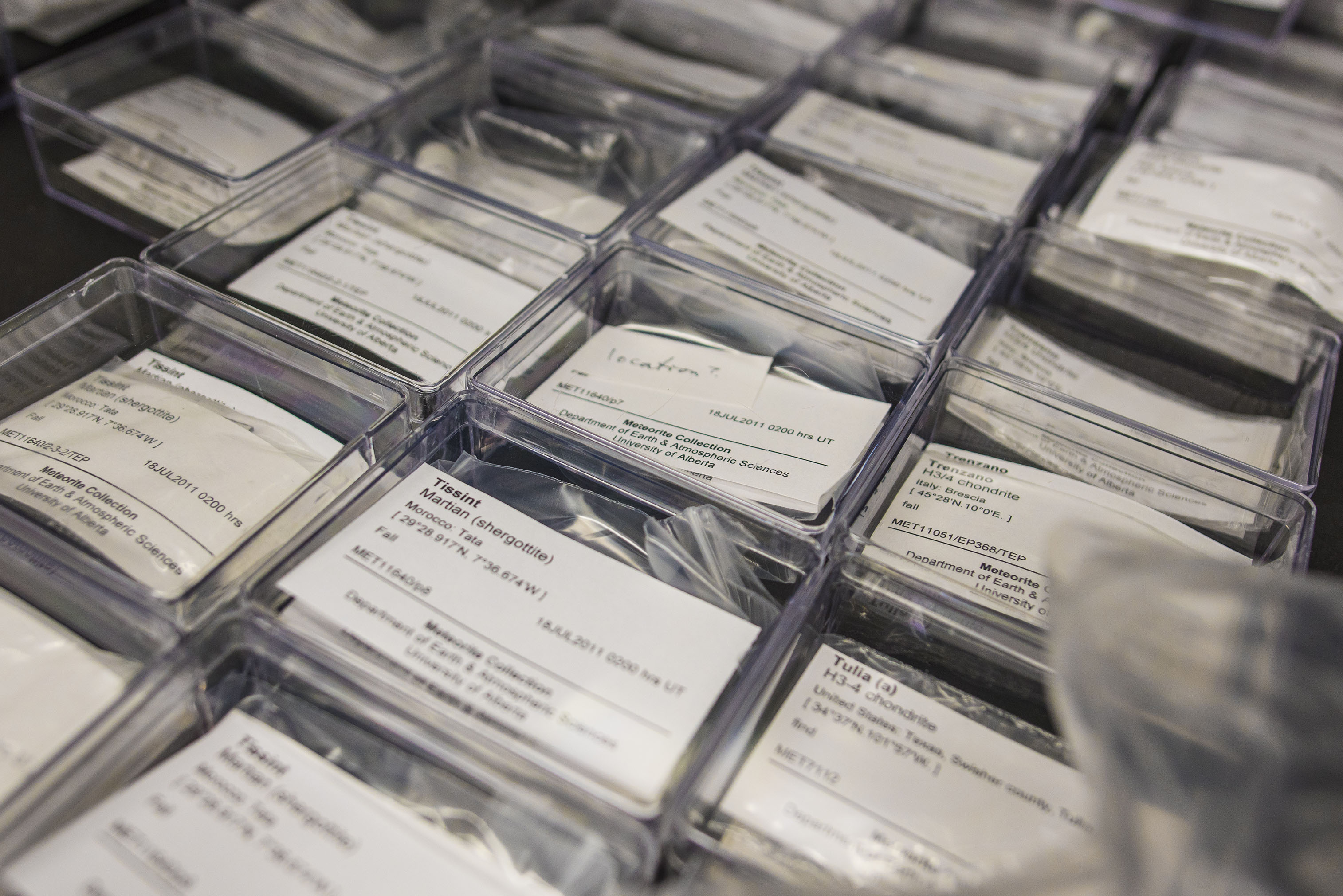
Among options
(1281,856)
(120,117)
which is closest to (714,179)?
(120,117)

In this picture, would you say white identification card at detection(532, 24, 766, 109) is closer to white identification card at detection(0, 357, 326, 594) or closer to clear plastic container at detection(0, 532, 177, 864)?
white identification card at detection(0, 357, 326, 594)

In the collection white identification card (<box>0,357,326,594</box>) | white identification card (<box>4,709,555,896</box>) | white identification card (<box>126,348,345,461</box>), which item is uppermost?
white identification card (<box>126,348,345,461</box>)

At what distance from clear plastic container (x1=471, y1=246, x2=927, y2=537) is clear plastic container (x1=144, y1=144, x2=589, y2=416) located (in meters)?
0.04

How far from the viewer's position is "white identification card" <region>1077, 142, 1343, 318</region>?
0.96 meters

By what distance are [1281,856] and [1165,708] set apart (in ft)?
0.23

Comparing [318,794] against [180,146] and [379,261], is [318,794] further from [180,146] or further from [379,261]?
[180,146]

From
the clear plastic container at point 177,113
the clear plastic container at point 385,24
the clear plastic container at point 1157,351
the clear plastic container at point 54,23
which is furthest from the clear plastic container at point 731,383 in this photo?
the clear plastic container at point 54,23

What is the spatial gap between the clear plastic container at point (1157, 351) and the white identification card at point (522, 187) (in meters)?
0.39

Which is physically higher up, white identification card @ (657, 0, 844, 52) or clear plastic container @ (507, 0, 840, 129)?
white identification card @ (657, 0, 844, 52)

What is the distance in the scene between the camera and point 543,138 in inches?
43.4

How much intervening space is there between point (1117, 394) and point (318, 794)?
743 mm

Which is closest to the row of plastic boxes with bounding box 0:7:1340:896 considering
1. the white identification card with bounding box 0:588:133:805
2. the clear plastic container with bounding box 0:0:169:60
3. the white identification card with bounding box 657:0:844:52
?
the white identification card with bounding box 0:588:133:805

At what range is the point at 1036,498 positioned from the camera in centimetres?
77

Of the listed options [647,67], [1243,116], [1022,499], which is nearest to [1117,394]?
[1022,499]
